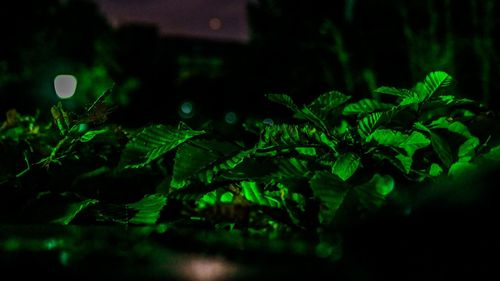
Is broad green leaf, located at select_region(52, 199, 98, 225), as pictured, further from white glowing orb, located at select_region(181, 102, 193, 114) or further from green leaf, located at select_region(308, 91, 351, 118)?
white glowing orb, located at select_region(181, 102, 193, 114)

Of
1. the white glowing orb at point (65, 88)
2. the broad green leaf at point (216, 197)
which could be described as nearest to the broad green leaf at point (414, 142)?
the broad green leaf at point (216, 197)

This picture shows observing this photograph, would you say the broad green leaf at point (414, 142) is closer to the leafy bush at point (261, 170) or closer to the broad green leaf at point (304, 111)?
the leafy bush at point (261, 170)

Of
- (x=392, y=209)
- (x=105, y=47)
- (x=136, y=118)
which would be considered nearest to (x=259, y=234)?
(x=392, y=209)

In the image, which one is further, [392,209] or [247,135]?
[247,135]

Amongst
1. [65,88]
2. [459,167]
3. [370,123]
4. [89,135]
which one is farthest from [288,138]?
[65,88]

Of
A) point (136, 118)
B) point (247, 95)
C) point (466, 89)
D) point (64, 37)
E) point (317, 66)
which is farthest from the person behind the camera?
point (64, 37)

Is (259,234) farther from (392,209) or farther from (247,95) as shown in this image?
(247,95)
